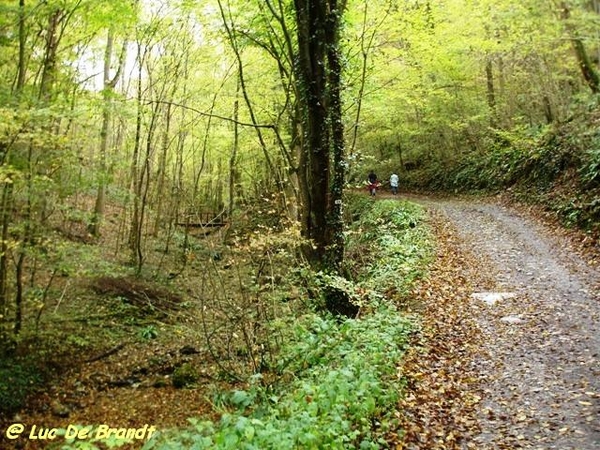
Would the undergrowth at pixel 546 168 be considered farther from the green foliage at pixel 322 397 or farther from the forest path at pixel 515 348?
the green foliage at pixel 322 397

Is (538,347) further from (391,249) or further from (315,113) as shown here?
(391,249)

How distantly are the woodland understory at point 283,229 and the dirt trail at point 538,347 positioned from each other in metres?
0.21

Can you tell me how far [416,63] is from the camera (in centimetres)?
2238

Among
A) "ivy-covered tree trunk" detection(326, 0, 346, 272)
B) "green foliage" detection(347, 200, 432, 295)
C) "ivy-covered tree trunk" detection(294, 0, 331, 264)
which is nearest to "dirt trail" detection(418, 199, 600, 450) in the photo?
"green foliage" detection(347, 200, 432, 295)

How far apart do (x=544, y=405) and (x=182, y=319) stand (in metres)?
10.1

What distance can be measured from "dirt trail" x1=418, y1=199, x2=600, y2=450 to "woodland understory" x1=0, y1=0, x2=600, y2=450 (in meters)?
0.21

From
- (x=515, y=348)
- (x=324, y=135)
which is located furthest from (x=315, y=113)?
(x=515, y=348)

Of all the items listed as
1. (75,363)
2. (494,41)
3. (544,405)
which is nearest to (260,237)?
(544,405)

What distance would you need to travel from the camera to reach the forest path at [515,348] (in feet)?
17.1

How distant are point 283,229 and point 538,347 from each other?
4707 mm

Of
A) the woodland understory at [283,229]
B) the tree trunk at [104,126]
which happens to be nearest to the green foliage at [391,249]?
the woodland understory at [283,229]

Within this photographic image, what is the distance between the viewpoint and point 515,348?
24.3 ft

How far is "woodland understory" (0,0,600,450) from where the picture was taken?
647cm

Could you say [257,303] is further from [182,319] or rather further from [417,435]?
[182,319]
